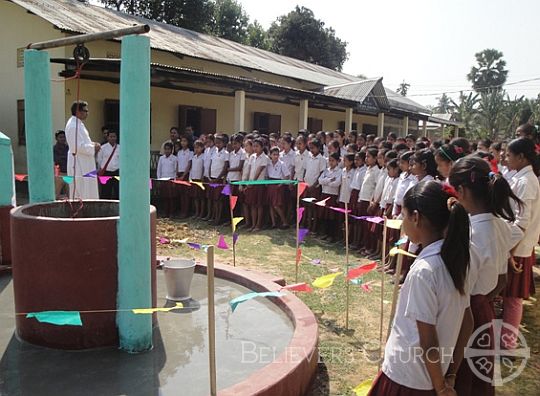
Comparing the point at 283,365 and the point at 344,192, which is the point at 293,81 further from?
the point at 283,365

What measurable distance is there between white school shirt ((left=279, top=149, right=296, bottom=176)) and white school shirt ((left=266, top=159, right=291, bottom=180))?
62 millimetres

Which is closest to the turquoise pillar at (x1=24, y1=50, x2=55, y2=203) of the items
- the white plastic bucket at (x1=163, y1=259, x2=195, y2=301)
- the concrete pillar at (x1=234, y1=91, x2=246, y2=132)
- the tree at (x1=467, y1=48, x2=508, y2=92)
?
the white plastic bucket at (x1=163, y1=259, x2=195, y2=301)

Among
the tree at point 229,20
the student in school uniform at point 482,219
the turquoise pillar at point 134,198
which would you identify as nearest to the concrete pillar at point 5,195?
the turquoise pillar at point 134,198

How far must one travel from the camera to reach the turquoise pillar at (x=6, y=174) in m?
5.14

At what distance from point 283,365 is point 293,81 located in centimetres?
1764

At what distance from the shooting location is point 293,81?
19500mm

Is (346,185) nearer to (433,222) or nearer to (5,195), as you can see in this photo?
(5,195)

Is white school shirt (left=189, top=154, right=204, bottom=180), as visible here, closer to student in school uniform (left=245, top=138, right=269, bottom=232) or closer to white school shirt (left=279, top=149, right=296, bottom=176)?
student in school uniform (left=245, top=138, right=269, bottom=232)

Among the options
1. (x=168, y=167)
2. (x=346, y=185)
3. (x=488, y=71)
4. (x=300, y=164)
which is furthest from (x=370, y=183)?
(x=488, y=71)

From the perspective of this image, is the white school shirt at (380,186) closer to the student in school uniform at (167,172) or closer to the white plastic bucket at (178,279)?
the white plastic bucket at (178,279)

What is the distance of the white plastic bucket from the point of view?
4.07 meters

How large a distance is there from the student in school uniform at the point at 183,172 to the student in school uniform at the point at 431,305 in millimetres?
8323

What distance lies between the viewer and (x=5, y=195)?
5172mm

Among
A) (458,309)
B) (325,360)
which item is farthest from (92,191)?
(458,309)
